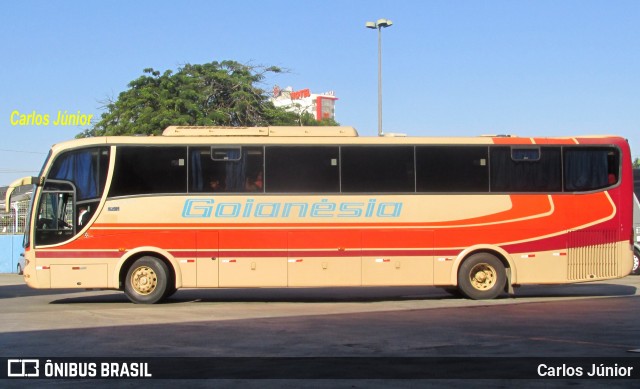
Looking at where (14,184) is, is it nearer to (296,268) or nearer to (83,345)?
(296,268)

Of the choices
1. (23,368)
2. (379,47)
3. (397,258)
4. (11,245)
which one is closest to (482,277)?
(397,258)

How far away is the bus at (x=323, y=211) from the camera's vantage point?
682 inches

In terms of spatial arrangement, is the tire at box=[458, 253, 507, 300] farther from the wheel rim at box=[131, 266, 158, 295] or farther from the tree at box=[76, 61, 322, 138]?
the tree at box=[76, 61, 322, 138]

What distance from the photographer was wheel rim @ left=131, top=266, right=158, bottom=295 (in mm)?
17469

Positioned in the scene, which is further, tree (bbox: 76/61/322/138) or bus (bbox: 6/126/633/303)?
tree (bbox: 76/61/322/138)

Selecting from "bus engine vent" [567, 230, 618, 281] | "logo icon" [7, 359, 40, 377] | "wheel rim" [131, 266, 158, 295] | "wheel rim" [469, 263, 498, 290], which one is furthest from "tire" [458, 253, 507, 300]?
"logo icon" [7, 359, 40, 377]

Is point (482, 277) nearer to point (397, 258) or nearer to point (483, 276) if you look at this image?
point (483, 276)

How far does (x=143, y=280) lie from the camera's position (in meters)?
17.5

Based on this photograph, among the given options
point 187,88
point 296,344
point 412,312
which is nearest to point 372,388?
point 296,344

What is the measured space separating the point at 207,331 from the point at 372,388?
508 centimetres

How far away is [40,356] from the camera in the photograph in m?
9.94

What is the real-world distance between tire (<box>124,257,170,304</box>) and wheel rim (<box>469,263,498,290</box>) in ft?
21.8

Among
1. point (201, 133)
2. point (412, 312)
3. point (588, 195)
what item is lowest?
point (412, 312)

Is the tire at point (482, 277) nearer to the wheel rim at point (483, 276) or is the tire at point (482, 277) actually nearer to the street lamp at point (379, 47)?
the wheel rim at point (483, 276)
